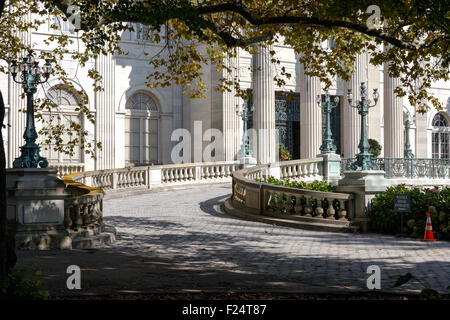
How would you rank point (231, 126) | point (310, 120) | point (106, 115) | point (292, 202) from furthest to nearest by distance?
point (310, 120)
point (231, 126)
point (106, 115)
point (292, 202)

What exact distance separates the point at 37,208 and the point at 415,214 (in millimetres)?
8559

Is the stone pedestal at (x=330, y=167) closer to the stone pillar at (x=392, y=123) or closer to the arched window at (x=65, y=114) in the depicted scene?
the stone pillar at (x=392, y=123)

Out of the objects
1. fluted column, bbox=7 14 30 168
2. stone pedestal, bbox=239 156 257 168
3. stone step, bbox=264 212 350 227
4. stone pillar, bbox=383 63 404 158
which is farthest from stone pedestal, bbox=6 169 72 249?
stone pillar, bbox=383 63 404 158

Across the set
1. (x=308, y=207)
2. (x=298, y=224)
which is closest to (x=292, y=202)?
(x=308, y=207)

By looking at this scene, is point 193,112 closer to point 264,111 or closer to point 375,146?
point 264,111

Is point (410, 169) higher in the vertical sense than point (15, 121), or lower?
lower

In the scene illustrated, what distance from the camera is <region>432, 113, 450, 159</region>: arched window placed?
41.5 m

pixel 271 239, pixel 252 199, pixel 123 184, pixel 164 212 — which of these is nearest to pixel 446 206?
pixel 271 239

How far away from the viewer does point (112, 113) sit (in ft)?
104

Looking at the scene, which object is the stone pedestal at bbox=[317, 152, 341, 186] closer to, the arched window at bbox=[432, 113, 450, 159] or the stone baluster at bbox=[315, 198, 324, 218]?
the stone baluster at bbox=[315, 198, 324, 218]

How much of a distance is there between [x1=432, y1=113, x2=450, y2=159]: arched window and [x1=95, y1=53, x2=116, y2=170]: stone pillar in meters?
22.5

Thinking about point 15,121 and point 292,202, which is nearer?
point 292,202

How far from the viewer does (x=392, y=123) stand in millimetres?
35875

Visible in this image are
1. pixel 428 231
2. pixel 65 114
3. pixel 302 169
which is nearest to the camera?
pixel 428 231
